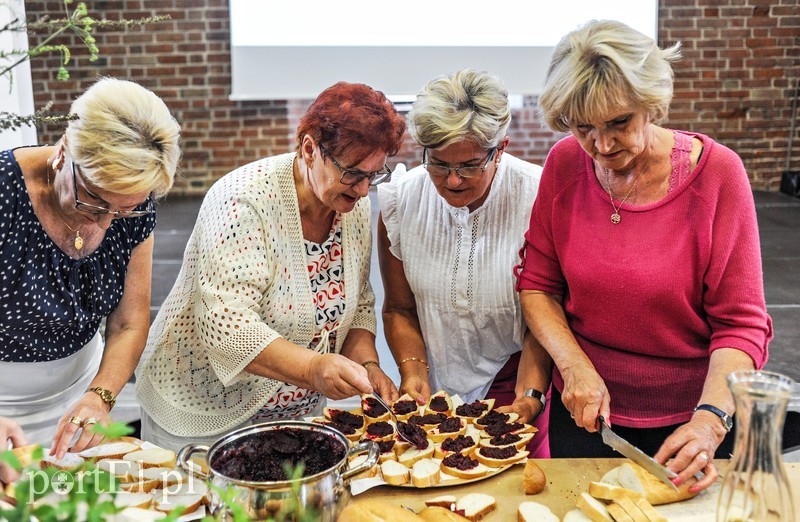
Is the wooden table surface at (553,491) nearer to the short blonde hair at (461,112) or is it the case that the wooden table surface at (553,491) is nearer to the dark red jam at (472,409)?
the dark red jam at (472,409)

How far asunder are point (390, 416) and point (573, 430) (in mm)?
518

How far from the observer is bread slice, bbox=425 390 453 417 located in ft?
5.66

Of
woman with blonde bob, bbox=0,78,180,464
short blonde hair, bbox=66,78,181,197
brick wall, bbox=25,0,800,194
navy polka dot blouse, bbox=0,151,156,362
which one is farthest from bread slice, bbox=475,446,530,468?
brick wall, bbox=25,0,800,194

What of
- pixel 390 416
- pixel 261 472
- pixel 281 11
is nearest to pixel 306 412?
pixel 390 416

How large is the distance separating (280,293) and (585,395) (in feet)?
2.34

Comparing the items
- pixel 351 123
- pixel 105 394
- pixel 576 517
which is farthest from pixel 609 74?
pixel 105 394

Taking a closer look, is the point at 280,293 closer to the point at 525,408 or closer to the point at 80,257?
the point at 80,257

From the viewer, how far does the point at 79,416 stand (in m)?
1.60

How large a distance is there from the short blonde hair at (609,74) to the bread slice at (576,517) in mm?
781

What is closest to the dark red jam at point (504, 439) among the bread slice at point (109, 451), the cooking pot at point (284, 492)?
the cooking pot at point (284, 492)

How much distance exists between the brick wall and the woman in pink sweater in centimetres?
597

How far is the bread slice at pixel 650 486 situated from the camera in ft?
4.47

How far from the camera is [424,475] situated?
144cm

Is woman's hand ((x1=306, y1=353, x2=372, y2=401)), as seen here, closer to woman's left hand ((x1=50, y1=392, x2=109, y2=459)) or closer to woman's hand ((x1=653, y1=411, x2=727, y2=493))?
woman's left hand ((x1=50, y1=392, x2=109, y2=459))
